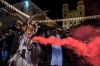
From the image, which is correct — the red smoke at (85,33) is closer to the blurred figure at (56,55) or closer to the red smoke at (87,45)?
the red smoke at (87,45)

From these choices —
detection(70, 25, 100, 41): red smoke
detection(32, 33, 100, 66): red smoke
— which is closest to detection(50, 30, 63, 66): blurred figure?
detection(32, 33, 100, 66): red smoke

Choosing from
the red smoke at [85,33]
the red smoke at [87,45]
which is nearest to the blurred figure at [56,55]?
the red smoke at [87,45]

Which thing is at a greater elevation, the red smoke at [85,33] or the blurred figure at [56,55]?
the red smoke at [85,33]

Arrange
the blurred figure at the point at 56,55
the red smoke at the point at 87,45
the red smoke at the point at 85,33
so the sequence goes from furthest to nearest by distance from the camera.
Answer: the red smoke at the point at 85,33 → the blurred figure at the point at 56,55 → the red smoke at the point at 87,45

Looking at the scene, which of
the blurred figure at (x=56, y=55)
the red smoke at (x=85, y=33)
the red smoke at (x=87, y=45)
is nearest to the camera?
the red smoke at (x=87, y=45)

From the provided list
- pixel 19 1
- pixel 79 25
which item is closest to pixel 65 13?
pixel 19 1

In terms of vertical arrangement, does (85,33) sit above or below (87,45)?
above

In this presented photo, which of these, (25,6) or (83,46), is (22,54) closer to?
(83,46)

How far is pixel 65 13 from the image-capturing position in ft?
307

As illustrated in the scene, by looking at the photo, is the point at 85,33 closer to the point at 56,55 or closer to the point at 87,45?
the point at 87,45

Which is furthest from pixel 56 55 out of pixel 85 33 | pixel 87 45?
pixel 85 33

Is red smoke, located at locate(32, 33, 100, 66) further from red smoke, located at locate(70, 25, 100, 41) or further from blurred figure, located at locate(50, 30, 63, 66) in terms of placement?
red smoke, located at locate(70, 25, 100, 41)

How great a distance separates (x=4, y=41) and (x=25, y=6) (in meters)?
37.1

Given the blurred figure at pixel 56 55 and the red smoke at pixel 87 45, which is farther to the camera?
the blurred figure at pixel 56 55
